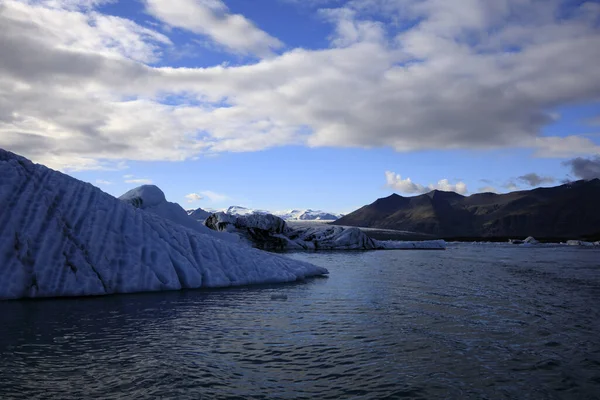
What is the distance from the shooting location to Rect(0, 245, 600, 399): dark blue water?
22.4 feet

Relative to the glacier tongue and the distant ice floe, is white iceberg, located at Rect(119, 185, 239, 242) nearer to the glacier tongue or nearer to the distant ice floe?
the glacier tongue

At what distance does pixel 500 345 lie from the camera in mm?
9680

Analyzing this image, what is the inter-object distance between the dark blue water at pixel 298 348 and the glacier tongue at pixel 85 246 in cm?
110

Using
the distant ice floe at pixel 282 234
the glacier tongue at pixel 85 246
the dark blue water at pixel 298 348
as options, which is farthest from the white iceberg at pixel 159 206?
the distant ice floe at pixel 282 234

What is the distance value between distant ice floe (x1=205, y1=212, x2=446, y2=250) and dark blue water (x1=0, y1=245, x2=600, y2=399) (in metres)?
41.9

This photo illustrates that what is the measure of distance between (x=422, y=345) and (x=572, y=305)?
365 inches

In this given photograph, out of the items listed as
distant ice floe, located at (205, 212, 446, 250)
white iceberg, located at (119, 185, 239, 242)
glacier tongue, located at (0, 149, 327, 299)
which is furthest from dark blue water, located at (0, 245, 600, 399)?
distant ice floe, located at (205, 212, 446, 250)

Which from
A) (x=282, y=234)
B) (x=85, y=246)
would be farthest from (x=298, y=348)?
(x=282, y=234)

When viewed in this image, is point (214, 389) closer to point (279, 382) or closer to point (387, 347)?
point (279, 382)

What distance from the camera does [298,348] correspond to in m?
9.12

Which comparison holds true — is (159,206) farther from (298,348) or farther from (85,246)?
(298,348)

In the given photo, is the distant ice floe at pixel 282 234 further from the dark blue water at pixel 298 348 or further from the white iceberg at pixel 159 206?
the dark blue water at pixel 298 348

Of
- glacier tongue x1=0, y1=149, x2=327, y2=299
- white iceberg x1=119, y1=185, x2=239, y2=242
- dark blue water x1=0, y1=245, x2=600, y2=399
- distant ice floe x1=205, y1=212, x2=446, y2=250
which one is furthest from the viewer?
distant ice floe x1=205, y1=212, x2=446, y2=250

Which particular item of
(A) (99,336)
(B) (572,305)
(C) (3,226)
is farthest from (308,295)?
(C) (3,226)
